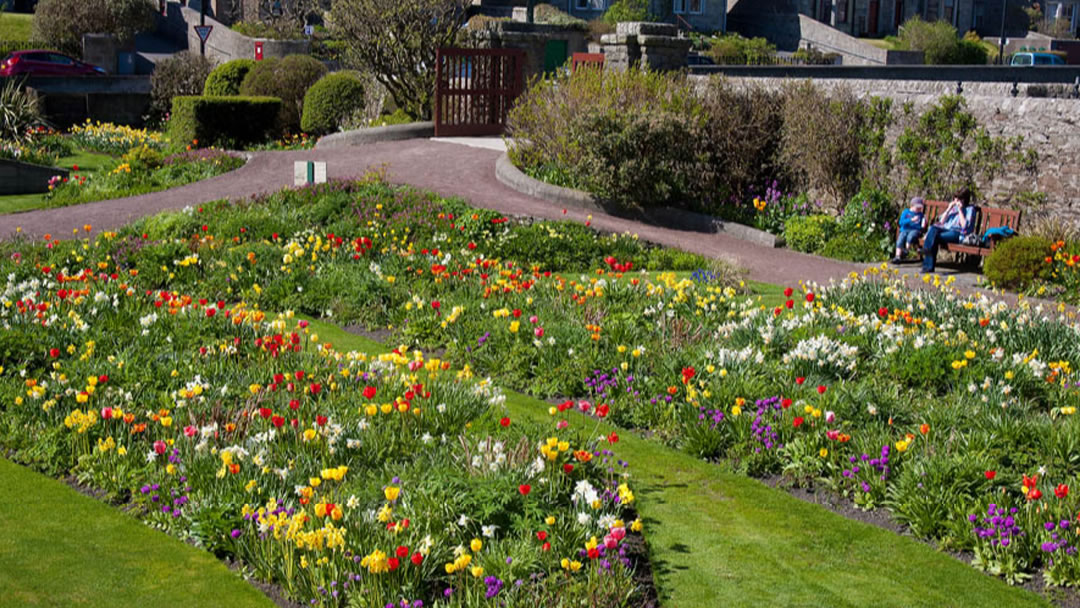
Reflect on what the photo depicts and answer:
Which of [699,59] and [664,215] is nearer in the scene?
[664,215]

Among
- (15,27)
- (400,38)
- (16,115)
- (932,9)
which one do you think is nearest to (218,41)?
(15,27)

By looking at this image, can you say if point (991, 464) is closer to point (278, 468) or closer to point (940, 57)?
point (278, 468)

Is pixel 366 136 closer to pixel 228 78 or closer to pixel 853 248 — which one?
pixel 228 78

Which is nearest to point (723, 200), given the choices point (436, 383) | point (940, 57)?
point (436, 383)

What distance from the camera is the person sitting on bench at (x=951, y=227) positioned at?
1409 centimetres

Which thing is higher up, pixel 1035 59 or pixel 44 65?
pixel 1035 59

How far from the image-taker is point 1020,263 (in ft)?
42.4

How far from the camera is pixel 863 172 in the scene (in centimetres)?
1692

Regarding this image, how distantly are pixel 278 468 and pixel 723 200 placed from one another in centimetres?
1274

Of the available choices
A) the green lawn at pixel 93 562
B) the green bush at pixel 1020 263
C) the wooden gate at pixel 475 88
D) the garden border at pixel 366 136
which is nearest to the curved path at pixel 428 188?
the garden border at pixel 366 136

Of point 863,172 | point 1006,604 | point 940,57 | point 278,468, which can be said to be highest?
point 940,57

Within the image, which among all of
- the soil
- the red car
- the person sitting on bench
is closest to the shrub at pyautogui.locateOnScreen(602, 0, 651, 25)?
the red car

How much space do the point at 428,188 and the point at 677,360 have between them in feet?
31.7

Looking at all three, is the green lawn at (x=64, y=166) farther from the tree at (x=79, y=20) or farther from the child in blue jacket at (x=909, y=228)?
the tree at (x=79, y=20)
